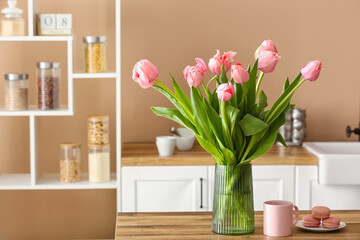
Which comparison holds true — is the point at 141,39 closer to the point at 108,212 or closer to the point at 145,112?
the point at 145,112

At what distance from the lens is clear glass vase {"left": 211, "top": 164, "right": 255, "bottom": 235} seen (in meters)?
2.08

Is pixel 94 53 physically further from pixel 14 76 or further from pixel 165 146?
pixel 165 146

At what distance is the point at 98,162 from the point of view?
11.8 ft

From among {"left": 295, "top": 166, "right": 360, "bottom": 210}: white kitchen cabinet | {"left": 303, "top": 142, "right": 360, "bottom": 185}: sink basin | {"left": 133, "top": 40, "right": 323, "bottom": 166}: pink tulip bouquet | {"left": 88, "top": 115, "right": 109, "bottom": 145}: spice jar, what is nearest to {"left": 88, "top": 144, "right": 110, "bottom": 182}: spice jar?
{"left": 88, "top": 115, "right": 109, "bottom": 145}: spice jar

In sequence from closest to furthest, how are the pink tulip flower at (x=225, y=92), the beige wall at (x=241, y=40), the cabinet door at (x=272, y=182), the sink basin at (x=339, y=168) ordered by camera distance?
1. the pink tulip flower at (x=225, y=92)
2. the sink basin at (x=339, y=168)
3. the cabinet door at (x=272, y=182)
4. the beige wall at (x=241, y=40)

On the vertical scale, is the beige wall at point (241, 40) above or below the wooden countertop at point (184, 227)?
above

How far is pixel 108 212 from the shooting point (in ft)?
13.6

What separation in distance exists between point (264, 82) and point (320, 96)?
1.27ft

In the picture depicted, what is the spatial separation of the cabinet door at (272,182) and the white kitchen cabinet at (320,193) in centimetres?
5

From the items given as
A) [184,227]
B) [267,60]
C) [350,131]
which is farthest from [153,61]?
[267,60]

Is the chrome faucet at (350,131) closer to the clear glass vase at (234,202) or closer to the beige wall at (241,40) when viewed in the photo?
the beige wall at (241,40)

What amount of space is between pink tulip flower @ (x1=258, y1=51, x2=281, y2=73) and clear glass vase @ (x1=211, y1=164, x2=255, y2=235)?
348 millimetres

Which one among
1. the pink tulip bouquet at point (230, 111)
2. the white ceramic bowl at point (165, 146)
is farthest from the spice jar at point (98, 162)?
the pink tulip bouquet at point (230, 111)

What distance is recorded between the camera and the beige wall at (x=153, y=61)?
4039 millimetres
